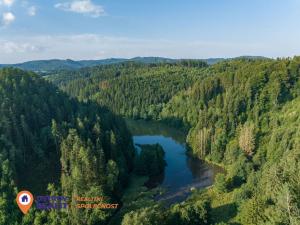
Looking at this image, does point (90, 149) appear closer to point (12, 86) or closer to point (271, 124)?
point (12, 86)

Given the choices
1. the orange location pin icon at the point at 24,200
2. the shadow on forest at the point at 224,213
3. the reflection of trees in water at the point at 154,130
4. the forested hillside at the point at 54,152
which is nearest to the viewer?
the orange location pin icon at the point at 24,200

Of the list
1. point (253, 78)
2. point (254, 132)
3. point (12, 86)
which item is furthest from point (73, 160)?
point (253, 78)

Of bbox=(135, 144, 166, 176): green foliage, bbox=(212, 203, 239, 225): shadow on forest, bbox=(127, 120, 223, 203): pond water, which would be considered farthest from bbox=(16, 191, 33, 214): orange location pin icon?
bbox=(212, 203, 239, 225): shadow on forest

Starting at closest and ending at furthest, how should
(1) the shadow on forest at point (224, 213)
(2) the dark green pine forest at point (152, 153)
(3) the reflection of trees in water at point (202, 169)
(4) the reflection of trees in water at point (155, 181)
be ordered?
(2) the dark green pine forest at point (152, 153)
(1) the shadow on forest at point (224, 213)
(4) the reflection of trees in water at point (155, 181)
(3) the reflection of trees in water at point (202, 169)

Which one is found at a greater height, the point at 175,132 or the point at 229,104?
the point at 229,104

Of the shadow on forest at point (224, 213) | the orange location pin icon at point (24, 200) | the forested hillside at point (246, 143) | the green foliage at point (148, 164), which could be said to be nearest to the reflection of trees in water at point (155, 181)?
the green foliage at point (148, 164)

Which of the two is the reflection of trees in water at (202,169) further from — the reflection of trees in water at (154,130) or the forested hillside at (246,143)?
the reflection of trees in water at (154,130)

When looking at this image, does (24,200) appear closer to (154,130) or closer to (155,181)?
(155,181)

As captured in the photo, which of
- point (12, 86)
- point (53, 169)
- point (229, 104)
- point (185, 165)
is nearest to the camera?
point (53, 169)
